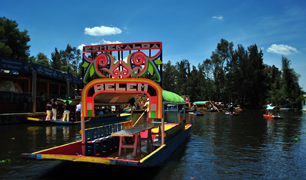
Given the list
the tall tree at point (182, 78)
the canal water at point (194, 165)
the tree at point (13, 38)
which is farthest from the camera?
the tall tree at point (182, 78)

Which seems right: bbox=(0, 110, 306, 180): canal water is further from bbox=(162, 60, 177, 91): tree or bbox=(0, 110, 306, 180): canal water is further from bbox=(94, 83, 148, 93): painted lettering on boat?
bbox=(162, 60, 177, 91): tree

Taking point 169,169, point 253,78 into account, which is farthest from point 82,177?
point 253,78

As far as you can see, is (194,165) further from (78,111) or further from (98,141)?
(78,111)

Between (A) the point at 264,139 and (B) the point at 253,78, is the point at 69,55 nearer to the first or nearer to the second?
(B) the point at 253,78

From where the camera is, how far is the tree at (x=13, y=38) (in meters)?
44.1

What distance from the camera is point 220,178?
7.20m

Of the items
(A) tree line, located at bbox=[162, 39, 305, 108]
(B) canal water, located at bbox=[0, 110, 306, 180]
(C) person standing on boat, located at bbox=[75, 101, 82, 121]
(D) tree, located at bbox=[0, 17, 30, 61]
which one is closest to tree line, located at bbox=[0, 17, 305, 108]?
(A) tree line, located at bbox=[162, 39, 305, 108]

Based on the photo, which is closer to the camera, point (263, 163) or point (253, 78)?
point (263, 163)

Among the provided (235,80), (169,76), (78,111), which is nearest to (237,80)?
(235,80)

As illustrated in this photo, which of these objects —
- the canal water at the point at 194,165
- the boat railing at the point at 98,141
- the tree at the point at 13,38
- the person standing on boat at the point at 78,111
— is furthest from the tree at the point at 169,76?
→ the boat railing at the point at 98,141

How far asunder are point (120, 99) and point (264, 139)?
9.67m

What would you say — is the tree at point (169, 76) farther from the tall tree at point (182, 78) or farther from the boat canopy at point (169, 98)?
the boat canopy at point (169, 98)

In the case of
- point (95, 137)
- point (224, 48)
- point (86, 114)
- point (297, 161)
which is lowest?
point (297, 161)

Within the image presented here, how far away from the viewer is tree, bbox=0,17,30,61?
44094mm
